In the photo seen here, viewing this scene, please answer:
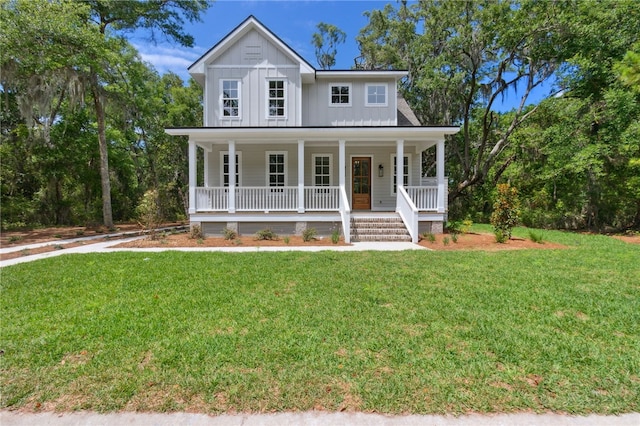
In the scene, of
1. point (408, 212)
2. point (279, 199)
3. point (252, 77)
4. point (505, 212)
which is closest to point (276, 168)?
point (279, 199)

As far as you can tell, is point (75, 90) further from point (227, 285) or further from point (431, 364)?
point (431, 364)

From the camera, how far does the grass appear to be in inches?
89.9

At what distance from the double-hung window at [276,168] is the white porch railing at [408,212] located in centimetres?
502

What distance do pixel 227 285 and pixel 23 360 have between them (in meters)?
2.50

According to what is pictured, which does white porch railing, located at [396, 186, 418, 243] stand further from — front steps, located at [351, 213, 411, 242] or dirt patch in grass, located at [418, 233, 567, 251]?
dirt patch in grass, located at [418, 233, 567, 251]

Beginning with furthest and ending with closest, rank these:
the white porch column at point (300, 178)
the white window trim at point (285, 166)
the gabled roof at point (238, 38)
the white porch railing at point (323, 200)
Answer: the white window trim at point (285, 166) → the gabled roof at point (238, 38) → the white porch railing at point (323, 200) → the white porch column at point (300, 178)

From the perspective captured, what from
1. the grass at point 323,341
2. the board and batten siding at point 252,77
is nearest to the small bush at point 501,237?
the grass at point 323,341

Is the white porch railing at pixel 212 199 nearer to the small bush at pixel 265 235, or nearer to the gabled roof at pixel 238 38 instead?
the small bush at pixel 265 235

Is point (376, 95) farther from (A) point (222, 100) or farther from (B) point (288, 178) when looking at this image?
(A) point (222, 100)

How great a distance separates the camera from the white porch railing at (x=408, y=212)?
32.0 ft

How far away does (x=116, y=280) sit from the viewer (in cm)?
525

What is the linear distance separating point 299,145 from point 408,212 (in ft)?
14.9

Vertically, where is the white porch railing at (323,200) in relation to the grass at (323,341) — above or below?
above

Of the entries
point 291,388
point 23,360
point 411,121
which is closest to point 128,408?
point 291,388
